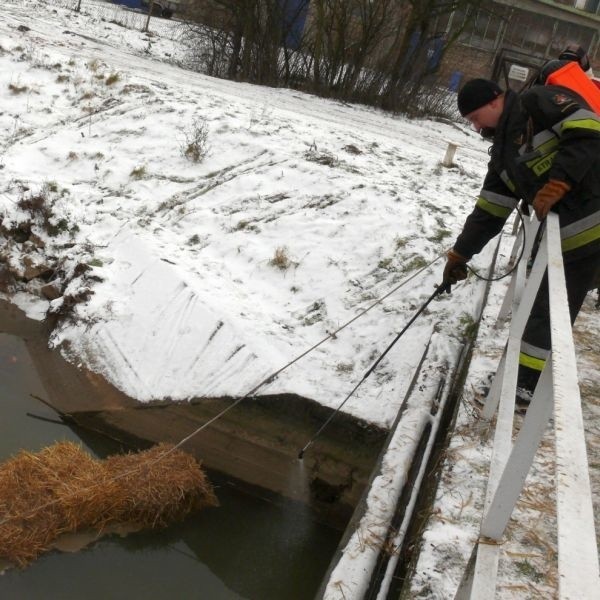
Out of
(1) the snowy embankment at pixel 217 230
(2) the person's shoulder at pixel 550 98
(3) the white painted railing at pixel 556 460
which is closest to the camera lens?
(3) the white painted railing at pixel 556 460

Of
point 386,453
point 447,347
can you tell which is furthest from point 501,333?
point 386,453

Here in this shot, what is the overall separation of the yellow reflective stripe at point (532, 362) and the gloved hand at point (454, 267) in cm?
74

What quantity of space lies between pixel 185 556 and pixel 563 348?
345 cm

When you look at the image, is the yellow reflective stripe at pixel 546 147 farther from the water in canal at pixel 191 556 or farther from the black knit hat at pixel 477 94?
the water in canal at pixel 191 556

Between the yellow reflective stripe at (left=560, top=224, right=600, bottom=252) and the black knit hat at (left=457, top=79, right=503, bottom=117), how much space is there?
0.85 m

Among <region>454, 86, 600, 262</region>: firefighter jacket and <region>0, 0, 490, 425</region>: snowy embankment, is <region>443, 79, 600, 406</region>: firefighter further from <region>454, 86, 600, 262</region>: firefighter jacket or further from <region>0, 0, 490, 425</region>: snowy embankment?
<region>0, 0, 490, 425</region>: snowy embankment

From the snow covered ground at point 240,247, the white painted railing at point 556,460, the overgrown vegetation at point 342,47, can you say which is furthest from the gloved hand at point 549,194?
the overgrown vegetation at point 342,47

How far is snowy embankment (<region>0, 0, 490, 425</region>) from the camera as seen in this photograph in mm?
5879

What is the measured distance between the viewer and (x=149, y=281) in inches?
262

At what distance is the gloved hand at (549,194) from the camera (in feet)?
11.0

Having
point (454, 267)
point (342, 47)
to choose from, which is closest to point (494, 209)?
point (454, 267)

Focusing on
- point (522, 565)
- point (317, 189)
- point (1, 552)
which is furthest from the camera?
point (317, 189)

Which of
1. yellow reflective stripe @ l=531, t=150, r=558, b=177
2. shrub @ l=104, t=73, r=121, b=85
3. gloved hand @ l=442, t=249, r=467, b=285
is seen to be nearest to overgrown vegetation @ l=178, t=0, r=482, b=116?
shrub @ l=104, t=73, r=121, b=85

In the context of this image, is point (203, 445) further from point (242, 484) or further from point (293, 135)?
point (293, 135)
